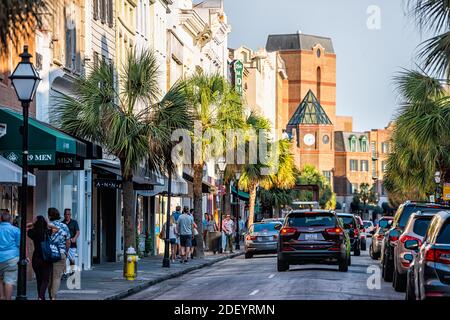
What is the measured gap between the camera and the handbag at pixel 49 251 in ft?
69.8

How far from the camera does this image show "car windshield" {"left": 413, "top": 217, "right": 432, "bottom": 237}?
80.2 feet

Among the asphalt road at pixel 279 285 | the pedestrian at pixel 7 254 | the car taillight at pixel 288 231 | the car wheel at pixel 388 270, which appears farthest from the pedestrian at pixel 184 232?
the pedestrian at pixel 7 254

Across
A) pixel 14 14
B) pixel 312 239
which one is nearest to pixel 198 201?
pixel 312 239

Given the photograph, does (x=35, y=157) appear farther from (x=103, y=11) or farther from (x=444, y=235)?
(x=103, y=11)

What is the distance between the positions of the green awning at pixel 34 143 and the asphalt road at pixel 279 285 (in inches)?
151

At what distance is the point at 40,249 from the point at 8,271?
145cm

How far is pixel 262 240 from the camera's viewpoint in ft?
153

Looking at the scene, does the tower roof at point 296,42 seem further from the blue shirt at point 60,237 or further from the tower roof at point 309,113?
the blue shirt at point 60,237

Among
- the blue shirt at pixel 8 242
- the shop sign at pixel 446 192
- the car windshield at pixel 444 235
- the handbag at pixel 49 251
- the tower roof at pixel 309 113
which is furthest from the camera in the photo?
the tower roof at pixel 309 113

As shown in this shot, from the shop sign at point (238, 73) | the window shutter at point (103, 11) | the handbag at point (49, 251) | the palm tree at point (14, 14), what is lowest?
the handbag at point (49, 251)

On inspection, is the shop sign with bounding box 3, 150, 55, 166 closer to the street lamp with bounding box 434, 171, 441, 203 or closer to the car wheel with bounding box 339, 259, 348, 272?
the car wheel with bounding box 339, 259, 348, 272

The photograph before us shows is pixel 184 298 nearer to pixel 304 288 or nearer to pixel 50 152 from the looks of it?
pixel 304 288

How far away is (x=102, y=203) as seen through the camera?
42188 millimetres
